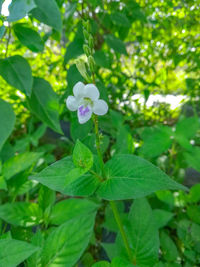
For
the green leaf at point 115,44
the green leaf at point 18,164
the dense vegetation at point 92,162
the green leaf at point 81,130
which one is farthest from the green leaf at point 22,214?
the green leaf at point 115,44

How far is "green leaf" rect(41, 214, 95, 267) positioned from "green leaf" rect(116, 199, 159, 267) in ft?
0.48

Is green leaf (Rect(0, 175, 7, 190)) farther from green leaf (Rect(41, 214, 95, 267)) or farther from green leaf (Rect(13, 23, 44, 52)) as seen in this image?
green leaf (Rect(13, 23, 44, 52))

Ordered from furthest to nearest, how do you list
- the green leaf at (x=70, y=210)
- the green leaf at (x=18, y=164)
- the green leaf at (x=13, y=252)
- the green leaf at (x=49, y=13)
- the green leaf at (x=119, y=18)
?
the green leaf at (x=119, y=18) < the green leaf at (x=18, y=164) < the green leaf at (x=70, y=210) < the green leaf at (x=49, y=13) < the green leaf at (x=13, y=252)

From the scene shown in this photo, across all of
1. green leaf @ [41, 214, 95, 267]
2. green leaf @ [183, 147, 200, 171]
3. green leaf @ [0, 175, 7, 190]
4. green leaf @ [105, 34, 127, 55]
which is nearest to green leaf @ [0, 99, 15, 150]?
green leaf @ [0, 175, 7, 190]

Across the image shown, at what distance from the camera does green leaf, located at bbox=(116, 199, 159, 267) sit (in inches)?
24.8

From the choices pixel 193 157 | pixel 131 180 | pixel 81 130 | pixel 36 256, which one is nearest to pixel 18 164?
pixel 81 130

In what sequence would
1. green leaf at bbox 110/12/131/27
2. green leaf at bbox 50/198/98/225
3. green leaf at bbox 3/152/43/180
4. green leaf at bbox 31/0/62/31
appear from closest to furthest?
green leaf at bbox 31/0/62/31 → green leaf at bbox 50/198/98/225 → green leaf at bbox 3/152/43/180 → green leaf at bbox 110/12/131/27

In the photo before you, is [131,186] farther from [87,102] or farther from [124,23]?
[124,23]

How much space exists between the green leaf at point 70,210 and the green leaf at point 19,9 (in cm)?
46

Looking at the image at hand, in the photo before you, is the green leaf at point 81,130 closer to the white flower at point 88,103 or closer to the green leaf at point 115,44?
the white flower at point 88,103

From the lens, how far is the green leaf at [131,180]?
0.49 metres

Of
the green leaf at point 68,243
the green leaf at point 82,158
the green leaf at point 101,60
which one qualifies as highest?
the green leaf at point 101,60

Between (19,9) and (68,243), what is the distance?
0.44 m

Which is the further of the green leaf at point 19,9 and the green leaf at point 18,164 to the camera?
the green leaf at point 18,164
